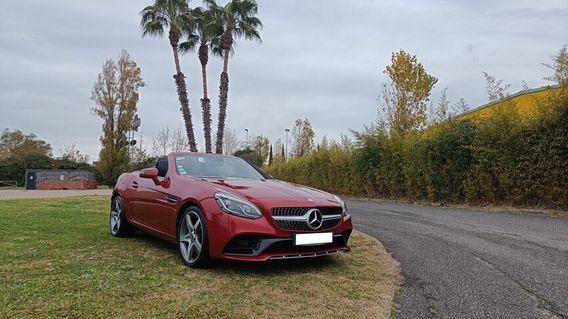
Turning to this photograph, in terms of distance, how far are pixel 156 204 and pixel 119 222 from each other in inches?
54.4

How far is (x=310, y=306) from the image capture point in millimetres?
3199

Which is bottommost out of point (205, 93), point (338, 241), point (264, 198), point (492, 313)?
point (492, 313)

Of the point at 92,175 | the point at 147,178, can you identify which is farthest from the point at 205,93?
the point at 147,178

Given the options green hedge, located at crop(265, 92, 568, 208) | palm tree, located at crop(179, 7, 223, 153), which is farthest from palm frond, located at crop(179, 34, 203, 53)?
green hedge, located at crop(265, 92, 568, 208)

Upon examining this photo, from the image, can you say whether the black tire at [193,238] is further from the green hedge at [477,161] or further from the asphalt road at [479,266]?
the green hedge at [477,161]

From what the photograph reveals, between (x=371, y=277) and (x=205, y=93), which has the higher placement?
(x=205, y=93)

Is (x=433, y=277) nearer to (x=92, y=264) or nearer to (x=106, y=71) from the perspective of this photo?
(x=92, y=264)

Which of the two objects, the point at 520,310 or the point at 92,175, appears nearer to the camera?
the point at 520,310

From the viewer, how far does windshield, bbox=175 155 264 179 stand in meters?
5.09

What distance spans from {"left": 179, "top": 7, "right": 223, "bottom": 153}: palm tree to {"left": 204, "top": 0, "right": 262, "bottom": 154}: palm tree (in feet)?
1.60

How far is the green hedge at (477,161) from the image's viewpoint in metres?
10.2

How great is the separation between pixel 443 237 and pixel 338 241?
9.49ft

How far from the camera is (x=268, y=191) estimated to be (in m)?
4.32

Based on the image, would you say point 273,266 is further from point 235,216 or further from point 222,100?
point 222,100
